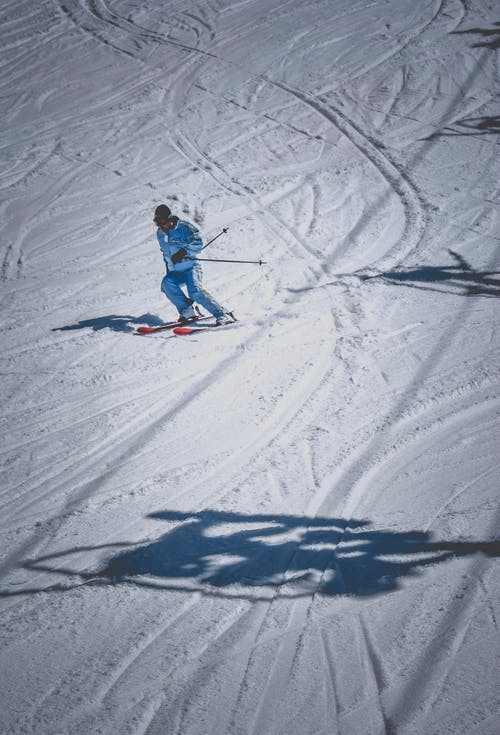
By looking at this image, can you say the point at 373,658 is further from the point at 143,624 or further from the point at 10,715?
the point at 10,715

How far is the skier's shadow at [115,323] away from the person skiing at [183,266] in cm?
46

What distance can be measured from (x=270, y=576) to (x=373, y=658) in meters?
0.96

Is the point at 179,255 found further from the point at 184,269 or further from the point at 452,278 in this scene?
the point at 452,278

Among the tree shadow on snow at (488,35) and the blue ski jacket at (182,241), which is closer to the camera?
the blue ski jacket at (182,241)

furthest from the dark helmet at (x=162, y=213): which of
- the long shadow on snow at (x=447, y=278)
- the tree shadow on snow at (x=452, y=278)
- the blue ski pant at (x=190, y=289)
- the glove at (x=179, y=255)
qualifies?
the tree shadow on snow at (x=452, y=278)

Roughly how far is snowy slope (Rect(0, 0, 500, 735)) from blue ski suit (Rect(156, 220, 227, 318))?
0.44 meters

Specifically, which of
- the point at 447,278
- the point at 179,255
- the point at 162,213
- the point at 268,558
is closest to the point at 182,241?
the point at 179,255

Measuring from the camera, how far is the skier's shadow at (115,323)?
734 cm

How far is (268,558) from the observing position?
464cm

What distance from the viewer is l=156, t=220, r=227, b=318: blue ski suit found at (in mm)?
6863

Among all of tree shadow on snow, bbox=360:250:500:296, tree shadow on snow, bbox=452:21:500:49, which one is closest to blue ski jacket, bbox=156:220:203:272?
tree shadow on snow, bbox=360:250:500:296

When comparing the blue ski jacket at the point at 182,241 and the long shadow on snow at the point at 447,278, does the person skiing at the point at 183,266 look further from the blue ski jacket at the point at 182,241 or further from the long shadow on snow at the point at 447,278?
the long shadow on snow at the point at 447,278

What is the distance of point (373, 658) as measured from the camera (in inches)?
156

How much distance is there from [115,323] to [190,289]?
1106 millimetres
